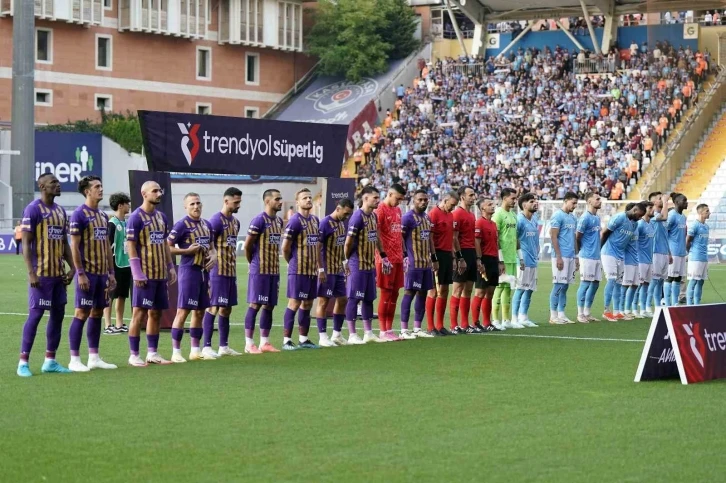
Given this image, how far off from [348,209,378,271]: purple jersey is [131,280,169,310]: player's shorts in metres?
3.38

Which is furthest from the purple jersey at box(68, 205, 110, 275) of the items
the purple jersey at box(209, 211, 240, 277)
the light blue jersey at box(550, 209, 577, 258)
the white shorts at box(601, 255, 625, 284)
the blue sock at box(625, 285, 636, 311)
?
the blue sock at box(625, 285, 636, 311)

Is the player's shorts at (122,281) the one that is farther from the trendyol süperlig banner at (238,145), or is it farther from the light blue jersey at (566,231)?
the light blue jersey at (566,231)

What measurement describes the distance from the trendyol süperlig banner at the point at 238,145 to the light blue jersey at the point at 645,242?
540 centimetres

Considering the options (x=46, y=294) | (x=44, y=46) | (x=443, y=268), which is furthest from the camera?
(x=44, y=46)

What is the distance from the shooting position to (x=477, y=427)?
9.68 m

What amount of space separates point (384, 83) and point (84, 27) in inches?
590

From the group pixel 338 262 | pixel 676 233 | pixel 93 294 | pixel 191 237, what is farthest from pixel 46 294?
pixel 676 233

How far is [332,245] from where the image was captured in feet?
54.0

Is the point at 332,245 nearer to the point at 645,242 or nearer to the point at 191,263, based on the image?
the point at 191,263

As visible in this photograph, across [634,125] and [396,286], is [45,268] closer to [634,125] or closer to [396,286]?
[396,286]

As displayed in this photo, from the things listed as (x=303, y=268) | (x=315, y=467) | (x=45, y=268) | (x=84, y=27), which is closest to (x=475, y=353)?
(x=303, y=268)

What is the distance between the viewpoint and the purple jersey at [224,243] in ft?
49.0

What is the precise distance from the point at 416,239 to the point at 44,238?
6057mm

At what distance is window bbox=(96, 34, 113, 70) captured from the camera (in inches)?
2365
